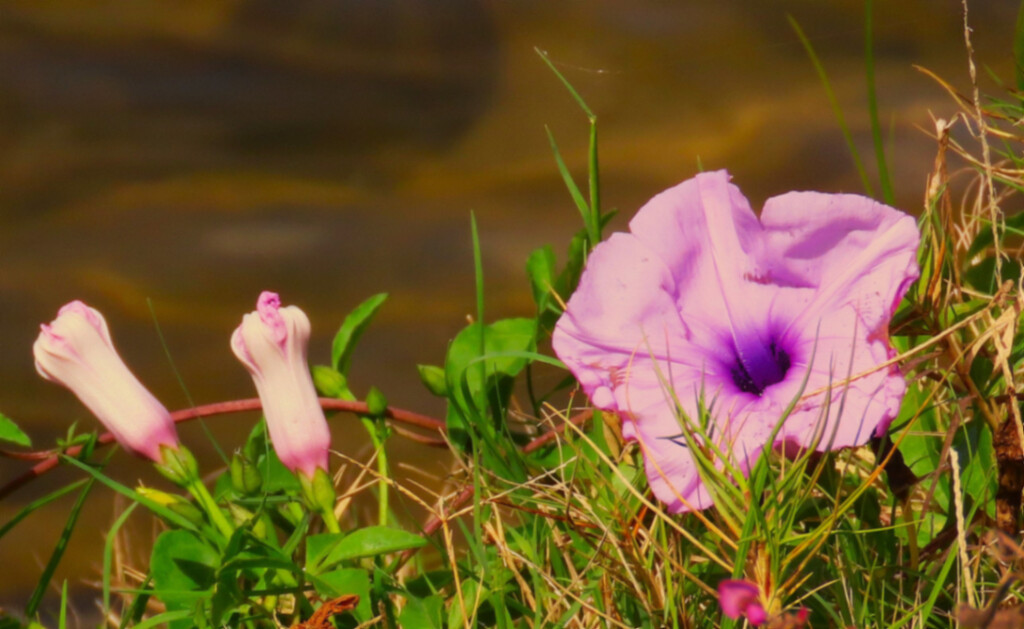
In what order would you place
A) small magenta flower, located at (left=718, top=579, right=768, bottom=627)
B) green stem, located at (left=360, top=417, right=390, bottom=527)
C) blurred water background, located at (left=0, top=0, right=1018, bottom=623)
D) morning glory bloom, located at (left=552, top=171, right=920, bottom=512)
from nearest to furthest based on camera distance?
small magenta flower, located at (left=718, top=579, right=768, bottom=627), morning glory bloom, located at (left=552, top=171, right=920, bottom=512), green stem, located at (left=360, top=417, right=390, bottom=527), blurred water background, located at (left=0, top=0, right=1018, bottom=623)

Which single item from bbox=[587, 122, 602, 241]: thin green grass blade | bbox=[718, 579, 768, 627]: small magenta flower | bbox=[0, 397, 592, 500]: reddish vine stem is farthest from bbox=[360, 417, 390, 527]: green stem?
bbox=[718, 579, 768, 627]: small magenta flower

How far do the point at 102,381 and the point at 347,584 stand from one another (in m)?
0.23

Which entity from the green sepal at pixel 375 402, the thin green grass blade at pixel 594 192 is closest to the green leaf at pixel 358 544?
the green sepal at pixel 375 402

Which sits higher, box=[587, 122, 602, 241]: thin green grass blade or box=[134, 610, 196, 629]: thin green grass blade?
box=[587, 122, 602, 241]: thin green grass blade

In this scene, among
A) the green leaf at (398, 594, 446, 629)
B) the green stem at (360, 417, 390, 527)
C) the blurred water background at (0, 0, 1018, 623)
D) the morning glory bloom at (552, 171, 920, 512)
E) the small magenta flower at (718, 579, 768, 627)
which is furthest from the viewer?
the blurred water background at (0, 0, 1018, 623)

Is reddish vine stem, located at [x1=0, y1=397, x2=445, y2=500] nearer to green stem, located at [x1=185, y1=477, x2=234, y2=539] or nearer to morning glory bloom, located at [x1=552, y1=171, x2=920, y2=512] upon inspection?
green stem, located at [x1=185, y1=477, x2=234, y2=539]

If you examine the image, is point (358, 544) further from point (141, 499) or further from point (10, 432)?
point (10, 432)

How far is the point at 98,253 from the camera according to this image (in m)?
1.35

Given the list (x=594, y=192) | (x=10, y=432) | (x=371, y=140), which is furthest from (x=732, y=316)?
(x=371, y=140)

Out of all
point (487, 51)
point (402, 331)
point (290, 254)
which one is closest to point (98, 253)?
point (290, 254)

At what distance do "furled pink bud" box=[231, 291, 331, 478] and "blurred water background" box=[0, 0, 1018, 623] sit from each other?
0.56 m

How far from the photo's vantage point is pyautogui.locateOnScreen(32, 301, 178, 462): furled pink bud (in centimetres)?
78

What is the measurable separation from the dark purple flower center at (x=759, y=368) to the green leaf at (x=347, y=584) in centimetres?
28

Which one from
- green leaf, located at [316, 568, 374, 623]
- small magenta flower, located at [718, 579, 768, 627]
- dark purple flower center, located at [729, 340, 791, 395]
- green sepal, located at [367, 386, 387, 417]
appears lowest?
green leaf, located at [316, 568, 374, 623]
